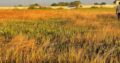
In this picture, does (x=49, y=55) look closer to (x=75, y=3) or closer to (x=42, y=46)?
(x=42, y=46)

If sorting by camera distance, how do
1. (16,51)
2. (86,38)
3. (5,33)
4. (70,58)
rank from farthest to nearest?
1. (5,33)
2. (86,38)
3. (16,51)
4. (70,58)

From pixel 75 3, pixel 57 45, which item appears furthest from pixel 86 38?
pixel 75 3

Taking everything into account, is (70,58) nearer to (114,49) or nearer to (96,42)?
(114,49)

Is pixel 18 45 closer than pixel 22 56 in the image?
No

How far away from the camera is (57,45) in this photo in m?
8.87

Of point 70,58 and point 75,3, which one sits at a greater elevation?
point 70,58

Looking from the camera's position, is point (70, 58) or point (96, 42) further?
point (96, 42)

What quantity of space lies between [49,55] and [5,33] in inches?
192

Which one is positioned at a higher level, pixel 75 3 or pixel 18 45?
pixel 18 45

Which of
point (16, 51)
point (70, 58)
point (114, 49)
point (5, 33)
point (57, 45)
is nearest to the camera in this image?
point (70, 58)

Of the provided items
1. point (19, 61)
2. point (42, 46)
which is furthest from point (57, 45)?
point (19, 61)

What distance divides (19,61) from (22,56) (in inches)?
11.2

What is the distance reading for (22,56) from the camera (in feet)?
23.6

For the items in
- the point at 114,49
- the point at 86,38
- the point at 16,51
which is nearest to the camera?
the point at 16,51
